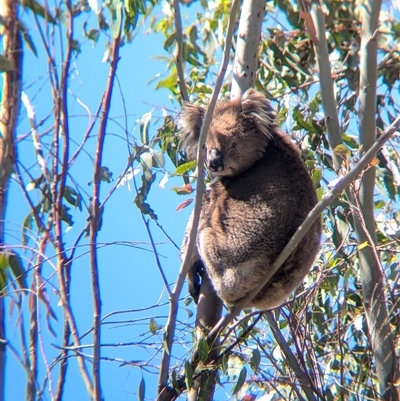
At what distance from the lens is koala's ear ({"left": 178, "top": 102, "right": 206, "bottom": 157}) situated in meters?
3.05

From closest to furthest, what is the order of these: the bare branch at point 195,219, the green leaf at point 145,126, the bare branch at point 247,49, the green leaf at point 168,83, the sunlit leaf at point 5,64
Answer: the sunlit leaf at point 5,64
the bare branch at point 195,219
the bare branch at point 247,49
the green leaf at point 145,126
the green leaf at point 168,83

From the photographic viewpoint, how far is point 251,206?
283 cm

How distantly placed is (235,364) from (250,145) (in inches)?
49.5

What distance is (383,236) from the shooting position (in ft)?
12.0

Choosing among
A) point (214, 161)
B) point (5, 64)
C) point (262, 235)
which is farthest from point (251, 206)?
point (5, 64)

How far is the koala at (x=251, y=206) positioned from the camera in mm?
2723

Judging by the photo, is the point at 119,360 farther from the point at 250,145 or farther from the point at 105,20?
the point at 105,20

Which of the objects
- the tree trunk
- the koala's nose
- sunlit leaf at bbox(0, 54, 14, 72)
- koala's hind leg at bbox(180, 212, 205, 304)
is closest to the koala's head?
the koala's nose

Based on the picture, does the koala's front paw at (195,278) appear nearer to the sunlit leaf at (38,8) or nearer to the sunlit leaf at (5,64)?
the sunlit leaf at (38,8)

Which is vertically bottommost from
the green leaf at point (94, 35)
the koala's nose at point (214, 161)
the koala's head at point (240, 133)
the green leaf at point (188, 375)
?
the green leaf at point (188, 375)

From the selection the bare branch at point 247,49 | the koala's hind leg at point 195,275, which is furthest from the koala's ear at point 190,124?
the koala's hind leg at point 195,275

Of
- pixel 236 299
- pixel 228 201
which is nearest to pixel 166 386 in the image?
pixel 236 299

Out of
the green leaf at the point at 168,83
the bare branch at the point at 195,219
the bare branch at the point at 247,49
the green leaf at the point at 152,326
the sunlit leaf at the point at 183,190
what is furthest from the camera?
the green leaf at the point at 168,83

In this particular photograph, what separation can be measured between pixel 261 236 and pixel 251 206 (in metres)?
0.15
